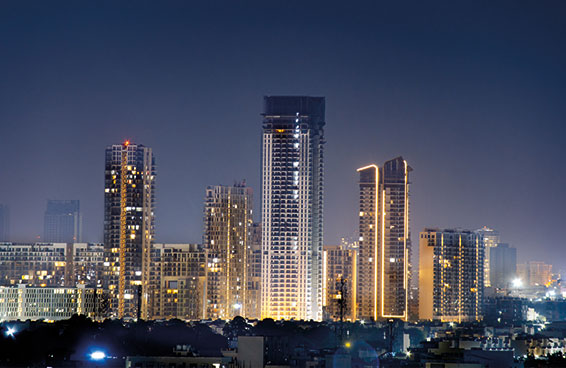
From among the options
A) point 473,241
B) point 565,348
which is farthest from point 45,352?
point 473,241

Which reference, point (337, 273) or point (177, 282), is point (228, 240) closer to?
point (177, 282)

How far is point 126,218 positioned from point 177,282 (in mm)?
8596

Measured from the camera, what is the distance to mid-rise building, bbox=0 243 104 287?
3740 inches

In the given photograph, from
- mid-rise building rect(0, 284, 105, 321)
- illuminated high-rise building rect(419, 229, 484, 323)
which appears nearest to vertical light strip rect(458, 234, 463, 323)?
illuminated high-rise building rect(419, 229, 484, 323)

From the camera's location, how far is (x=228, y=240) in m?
90.2

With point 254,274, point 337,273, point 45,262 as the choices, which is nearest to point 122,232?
point 254,274

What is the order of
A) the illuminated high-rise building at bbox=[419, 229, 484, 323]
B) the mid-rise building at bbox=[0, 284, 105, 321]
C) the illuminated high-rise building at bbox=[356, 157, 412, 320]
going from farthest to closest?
the illuminated high-rise building at bbox=[419, 229, 484, 323] → the illuminated high-rise building at bbox=[356, 157, 412, 320] → the mid-rise building at bbox=[0, 284, 105, 321]

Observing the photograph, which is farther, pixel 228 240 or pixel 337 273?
pixel 337 273

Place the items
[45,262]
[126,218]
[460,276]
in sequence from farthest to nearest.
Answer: [460,276]
[45,262]
[126,218]

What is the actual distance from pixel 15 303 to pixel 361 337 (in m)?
23.1

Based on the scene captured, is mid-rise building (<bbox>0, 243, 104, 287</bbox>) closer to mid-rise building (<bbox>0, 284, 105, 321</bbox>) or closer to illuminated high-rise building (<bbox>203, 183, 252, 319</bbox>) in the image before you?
illuminated high-rise building (<bbox>203, 183, 252, 319</bbox>)

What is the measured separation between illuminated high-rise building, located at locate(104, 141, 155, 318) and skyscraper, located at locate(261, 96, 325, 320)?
28.9 ft

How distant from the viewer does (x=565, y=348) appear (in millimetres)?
62156

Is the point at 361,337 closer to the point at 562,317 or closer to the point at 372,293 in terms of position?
the point at 372,293
